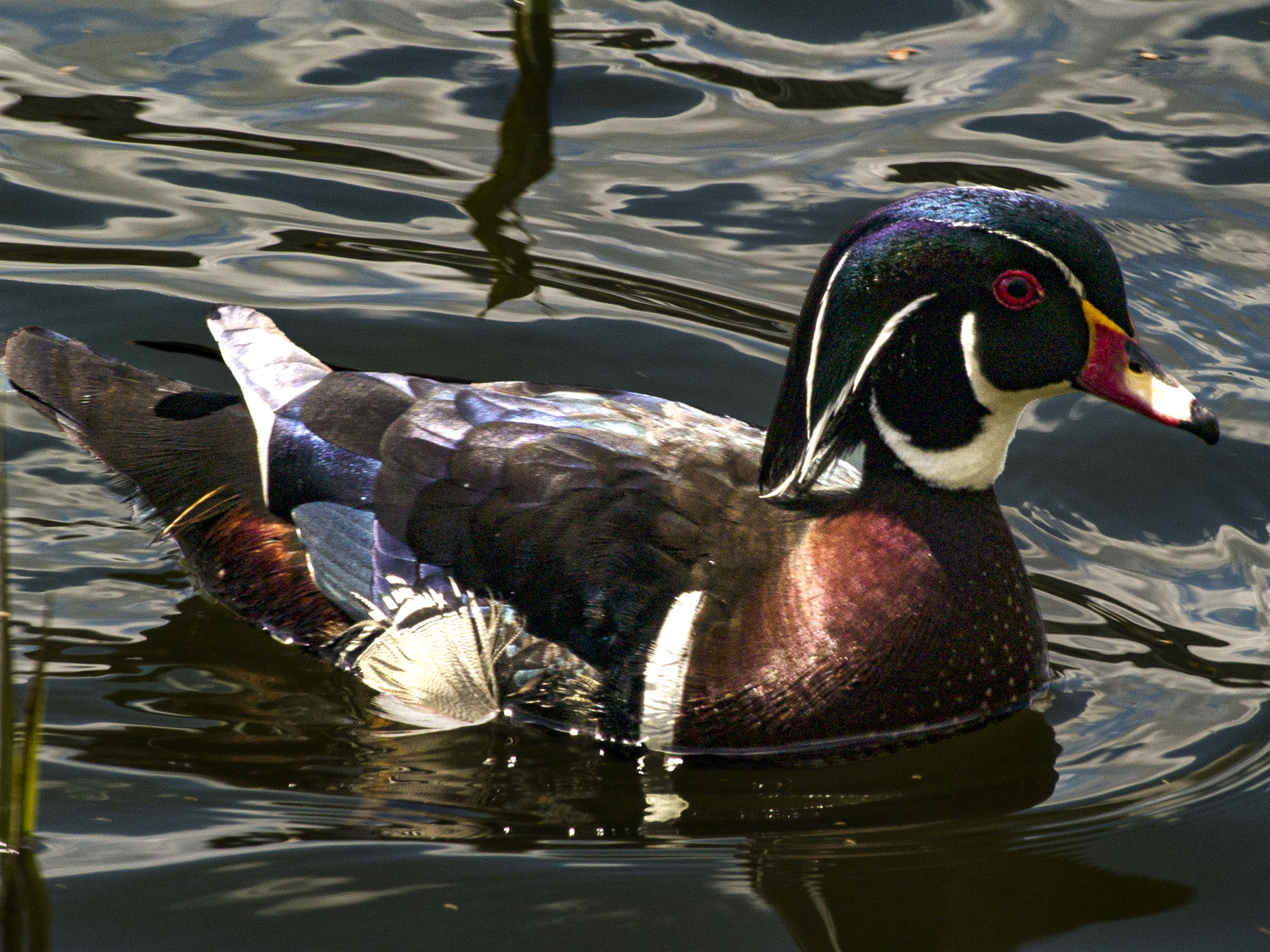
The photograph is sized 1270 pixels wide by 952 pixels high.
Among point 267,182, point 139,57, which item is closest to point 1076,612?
point 267,182

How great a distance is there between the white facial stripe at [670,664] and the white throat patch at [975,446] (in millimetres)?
637

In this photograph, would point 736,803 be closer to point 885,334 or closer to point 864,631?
point 864,631

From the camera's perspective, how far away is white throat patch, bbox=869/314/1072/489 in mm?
4137

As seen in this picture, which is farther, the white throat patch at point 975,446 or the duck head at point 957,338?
the white throat patch at point 975,446

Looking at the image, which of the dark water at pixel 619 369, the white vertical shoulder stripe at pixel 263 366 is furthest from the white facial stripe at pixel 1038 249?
the white vertical shoulder stripe at pixel 263 366

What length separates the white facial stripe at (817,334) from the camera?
4.05 meters

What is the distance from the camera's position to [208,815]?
395 cm

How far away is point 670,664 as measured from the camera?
413cm

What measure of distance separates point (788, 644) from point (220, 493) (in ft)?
5.83

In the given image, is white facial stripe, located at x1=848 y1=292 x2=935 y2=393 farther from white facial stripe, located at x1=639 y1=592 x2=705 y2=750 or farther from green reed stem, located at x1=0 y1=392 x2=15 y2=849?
green reed stem, located at x1=0 y1=392 x2=15 y2=849

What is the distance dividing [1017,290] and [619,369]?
89.4 inches

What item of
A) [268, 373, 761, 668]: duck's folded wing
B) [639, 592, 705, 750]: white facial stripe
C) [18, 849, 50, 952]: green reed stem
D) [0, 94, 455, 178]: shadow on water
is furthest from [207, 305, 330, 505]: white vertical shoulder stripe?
[0, 94, 455, 178]: shadow on water

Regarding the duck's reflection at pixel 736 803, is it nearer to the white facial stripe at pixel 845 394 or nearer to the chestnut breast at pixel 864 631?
the chestnut breast at pixel 864 631

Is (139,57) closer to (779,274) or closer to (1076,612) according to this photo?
Answer: (779,274)
